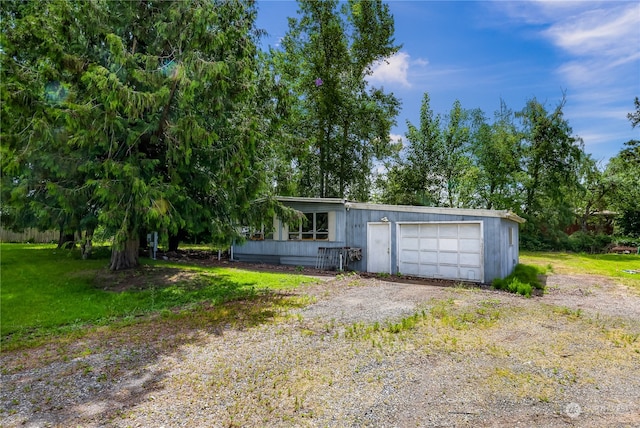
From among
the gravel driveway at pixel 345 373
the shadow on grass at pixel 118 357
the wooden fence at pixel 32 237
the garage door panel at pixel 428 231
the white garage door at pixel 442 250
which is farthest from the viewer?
the wooden fence at pixel 32 237

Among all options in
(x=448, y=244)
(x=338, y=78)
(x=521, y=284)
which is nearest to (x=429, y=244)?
(x=448, y=244)

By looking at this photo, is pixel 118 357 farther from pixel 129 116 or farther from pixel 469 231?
pixel 469 231

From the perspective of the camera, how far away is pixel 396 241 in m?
12.2

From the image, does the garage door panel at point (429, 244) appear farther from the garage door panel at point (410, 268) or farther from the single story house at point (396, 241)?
the garage door panel at point (410, 268)

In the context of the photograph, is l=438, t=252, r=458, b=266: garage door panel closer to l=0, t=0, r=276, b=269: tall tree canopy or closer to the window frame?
the window frame

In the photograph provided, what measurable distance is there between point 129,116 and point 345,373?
6.69 meters

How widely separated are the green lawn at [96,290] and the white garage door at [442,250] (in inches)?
146

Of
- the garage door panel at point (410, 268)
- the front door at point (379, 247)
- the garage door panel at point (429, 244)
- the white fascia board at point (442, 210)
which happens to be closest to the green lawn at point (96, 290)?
the front door at point (379, 247)

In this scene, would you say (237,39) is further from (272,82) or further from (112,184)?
(112,184)

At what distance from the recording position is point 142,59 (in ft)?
25.2

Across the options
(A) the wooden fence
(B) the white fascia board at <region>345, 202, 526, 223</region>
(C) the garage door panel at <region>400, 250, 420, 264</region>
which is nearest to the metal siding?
(B) the white fascia board at <region>345, 202, 526, 223</region>

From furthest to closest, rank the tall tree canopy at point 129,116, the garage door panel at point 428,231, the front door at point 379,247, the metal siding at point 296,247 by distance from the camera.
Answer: the metal siding at point 296,247 < the front door at point 379,247 < the garage door panel at point 428,231 < the tall tree canopy at point 129,116

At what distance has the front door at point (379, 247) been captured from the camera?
40.7ft

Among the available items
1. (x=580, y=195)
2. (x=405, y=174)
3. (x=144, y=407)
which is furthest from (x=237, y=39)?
(x=580, y=195)
